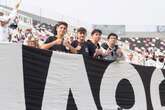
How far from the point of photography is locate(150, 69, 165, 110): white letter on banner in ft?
30.9

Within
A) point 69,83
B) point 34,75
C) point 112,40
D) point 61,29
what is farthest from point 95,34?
point 34,75

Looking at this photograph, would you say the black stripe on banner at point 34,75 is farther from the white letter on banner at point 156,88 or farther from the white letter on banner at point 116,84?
the white letter on banner at point 156,88

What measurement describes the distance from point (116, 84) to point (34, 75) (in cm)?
248

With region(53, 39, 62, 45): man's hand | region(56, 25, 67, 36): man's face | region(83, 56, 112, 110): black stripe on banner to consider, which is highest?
region(56, 25, 67, 36): man's face

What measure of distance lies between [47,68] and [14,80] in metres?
0.79

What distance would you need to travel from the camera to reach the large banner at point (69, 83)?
5.64 m

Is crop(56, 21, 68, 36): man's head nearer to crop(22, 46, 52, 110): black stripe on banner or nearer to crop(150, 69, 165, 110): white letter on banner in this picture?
crop(22, 46, 52, 110): black stripe on banner

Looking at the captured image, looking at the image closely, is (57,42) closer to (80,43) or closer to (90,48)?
(80,43)

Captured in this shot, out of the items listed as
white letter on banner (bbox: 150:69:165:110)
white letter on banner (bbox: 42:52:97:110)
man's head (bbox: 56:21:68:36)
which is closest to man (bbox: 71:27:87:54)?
white letter on banner (bbox: 42:52:97:110)

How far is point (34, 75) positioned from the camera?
19.8ft

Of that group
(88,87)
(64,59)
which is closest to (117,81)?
(88,87)

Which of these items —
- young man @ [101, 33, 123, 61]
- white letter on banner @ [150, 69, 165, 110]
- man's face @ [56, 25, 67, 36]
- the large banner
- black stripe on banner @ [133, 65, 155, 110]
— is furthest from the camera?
white letter on banner @ [150, 69, 165, 110]

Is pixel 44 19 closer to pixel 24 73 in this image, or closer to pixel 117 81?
pixel 117 81

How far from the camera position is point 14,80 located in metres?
5.62
